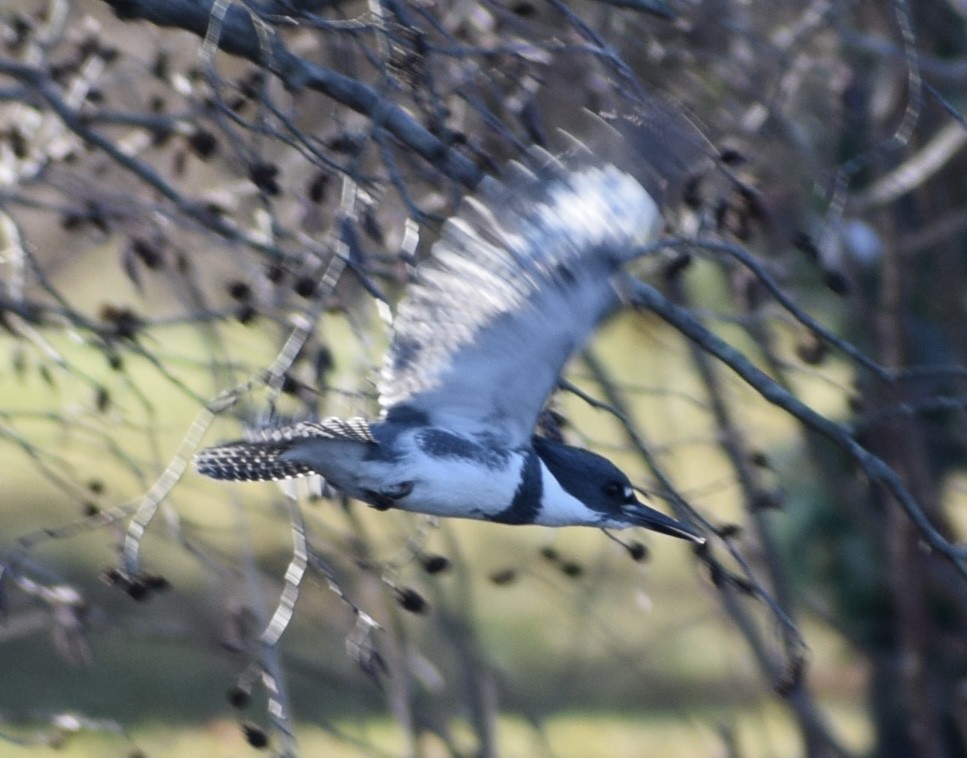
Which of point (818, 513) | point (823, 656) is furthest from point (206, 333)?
point (823, 656)

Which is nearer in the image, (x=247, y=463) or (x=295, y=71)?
(x=295, y=71)

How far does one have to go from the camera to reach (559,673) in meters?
8.03

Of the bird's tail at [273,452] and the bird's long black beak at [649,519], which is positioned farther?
the bird's long black beak at [649,519]

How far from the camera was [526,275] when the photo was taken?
2268 mm

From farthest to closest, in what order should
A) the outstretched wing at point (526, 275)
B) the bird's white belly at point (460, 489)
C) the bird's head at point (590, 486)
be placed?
the bird's head at point (590, 486)
the bird's white belly at point (460, 489)
the outstretched wing at point (526, 275)

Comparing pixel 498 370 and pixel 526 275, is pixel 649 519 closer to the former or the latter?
pixel 498 370

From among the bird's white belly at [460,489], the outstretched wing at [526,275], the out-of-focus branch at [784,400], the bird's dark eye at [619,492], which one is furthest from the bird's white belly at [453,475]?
the out-of-focus branch at [784,400]

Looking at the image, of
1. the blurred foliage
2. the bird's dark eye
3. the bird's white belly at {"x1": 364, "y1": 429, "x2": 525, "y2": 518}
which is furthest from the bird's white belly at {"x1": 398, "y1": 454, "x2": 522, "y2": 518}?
the bird's dark eye

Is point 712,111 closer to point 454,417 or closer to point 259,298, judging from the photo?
point 259,298

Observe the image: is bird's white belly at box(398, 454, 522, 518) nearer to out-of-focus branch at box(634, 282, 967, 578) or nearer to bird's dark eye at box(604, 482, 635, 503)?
bird's dark eye at box(604, 482, 635, 503)

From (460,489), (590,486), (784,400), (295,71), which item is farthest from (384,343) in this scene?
(784,400)

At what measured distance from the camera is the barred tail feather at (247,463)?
238cm

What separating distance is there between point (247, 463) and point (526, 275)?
0.56m

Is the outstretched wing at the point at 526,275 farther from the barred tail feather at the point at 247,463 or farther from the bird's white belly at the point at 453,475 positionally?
the barred tail feather at the point at 247,463
